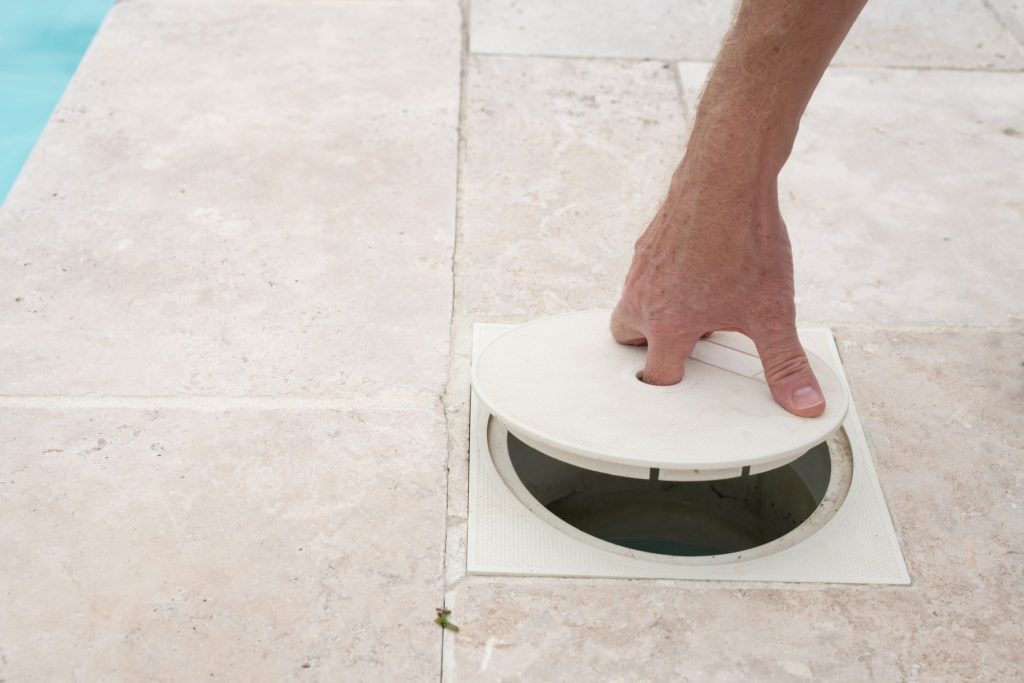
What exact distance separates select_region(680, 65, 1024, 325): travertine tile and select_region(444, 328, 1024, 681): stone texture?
54 centimetres

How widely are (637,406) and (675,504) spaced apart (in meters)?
0.59

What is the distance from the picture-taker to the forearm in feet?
4.81

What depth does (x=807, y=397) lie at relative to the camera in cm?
163

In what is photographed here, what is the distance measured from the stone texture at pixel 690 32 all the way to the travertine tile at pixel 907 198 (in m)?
0.13

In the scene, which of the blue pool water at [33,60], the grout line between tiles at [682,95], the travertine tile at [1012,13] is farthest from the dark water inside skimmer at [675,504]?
the blue pool water at [33,60]

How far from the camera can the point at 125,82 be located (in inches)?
113

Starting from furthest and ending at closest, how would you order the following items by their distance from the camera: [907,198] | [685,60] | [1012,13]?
[1012,13] < [685,60] < [907,198]

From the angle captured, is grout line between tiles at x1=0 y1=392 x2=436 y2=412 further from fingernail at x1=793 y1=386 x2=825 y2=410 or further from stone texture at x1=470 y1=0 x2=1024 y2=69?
stone texture at x1=470 y1=0 x2=1024 y2=69

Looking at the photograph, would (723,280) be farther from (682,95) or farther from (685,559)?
(682,95)

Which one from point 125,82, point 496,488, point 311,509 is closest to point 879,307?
point 496,488

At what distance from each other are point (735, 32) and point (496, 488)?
0.81 metres

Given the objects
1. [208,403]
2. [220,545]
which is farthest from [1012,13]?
[220,545]

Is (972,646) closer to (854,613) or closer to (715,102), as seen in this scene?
(854,613)

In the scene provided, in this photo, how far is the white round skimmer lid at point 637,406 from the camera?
154cm
